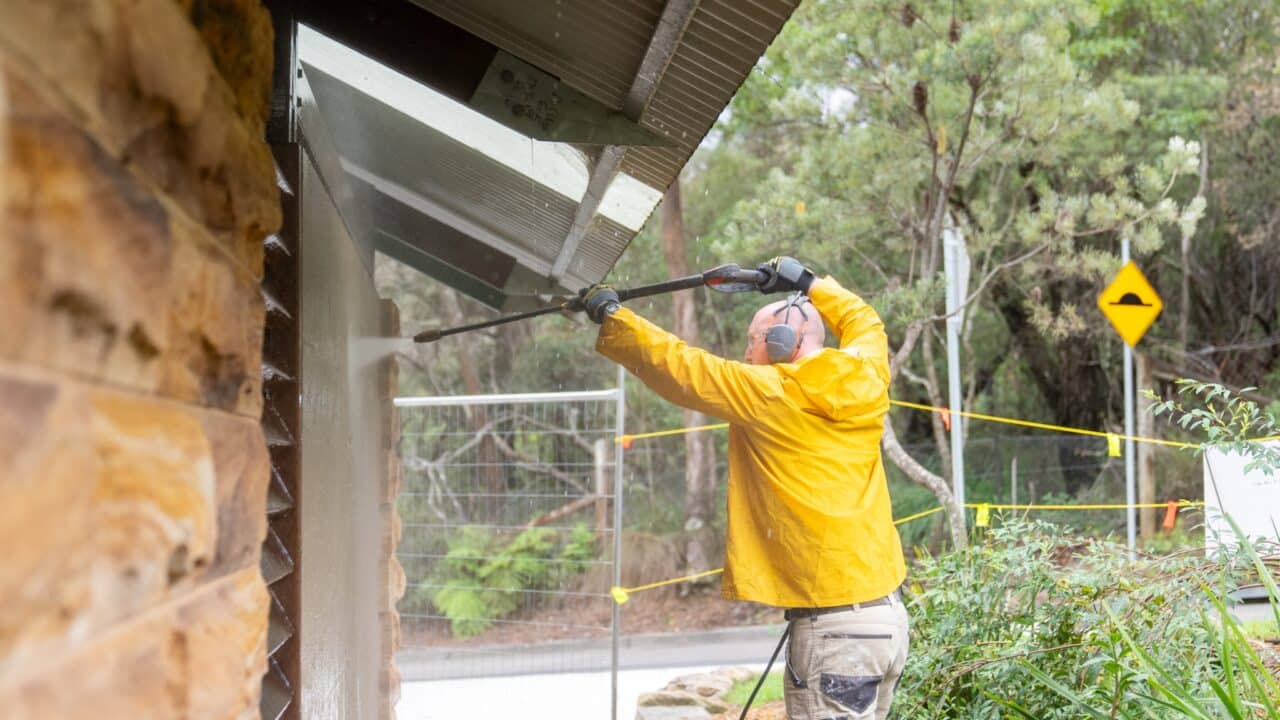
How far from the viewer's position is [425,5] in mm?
3068

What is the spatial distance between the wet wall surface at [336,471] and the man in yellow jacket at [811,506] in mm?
892

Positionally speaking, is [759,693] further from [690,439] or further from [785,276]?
[690,439]

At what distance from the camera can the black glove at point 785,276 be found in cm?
443

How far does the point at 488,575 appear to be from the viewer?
1275cm

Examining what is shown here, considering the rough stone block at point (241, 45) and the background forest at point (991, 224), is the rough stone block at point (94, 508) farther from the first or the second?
the background forest at point (991, 224)

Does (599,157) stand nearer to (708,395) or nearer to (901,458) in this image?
(708,395)

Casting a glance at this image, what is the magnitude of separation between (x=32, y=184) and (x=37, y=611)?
0.93ft

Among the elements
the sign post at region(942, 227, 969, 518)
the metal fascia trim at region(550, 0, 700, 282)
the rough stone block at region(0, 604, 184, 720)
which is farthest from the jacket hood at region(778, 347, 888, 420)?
the sign post at region(942, 227, 969, 518)

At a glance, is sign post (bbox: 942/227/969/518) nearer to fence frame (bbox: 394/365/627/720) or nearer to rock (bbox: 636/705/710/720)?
rock (bbox: 636/705/710/720)

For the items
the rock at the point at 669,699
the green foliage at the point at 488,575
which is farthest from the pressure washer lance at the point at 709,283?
the rock at the point at 669,699

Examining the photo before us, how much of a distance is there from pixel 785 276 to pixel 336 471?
72.6 inches

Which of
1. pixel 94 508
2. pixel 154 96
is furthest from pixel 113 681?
pixel 154 96

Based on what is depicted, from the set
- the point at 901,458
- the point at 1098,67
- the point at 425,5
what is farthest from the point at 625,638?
the point at 425,5

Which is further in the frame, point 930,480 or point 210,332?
point 930,480
